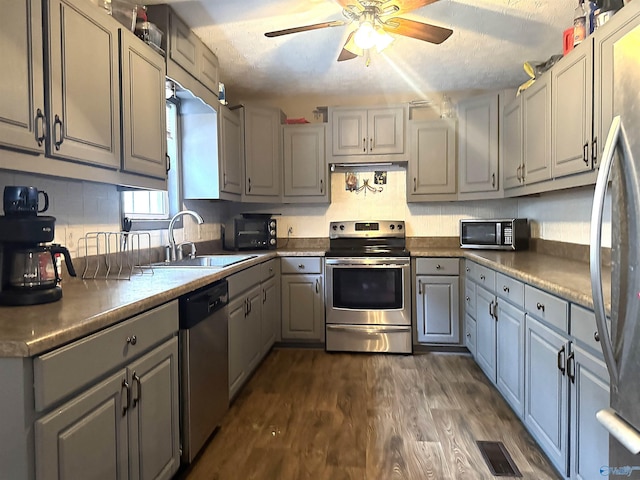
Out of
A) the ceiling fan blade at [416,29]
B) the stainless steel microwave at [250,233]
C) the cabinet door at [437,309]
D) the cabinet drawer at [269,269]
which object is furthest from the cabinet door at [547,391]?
the stainless steel microwave at [250,233]

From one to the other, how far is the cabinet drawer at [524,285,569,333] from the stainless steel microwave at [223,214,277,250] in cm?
239

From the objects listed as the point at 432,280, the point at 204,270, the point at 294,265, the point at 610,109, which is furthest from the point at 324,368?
the point at 610,109

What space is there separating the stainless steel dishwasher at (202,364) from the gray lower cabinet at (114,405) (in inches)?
2.4

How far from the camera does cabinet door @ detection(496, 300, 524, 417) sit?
86.4 inches

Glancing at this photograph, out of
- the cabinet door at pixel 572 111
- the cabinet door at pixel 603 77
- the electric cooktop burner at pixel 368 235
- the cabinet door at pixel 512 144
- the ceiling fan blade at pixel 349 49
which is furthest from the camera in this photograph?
the electric cooktop burner at pixel 368 235

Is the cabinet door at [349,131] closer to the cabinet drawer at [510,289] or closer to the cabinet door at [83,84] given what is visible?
the cabinet drawer at [510,289]

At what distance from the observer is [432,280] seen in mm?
3471

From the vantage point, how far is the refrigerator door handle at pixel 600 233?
3.46 feet

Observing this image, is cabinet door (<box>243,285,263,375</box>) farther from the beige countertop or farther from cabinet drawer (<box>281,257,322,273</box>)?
cabinet drawer (<box>281,257,322,273</box>)

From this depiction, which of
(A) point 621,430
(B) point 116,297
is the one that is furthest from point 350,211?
(A) point 621,430

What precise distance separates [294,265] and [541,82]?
90.2 inches

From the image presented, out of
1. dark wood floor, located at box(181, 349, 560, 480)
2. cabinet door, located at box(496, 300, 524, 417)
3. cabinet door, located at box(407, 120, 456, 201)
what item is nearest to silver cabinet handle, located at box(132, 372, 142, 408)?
dark wood floor, located at box(181, 349, 560, 480)

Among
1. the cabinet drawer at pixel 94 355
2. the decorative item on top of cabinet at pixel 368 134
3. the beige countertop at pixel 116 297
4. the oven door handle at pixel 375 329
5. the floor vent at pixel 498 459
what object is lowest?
the floor vent at pixel 498 459

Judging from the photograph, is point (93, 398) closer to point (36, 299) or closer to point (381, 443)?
point (36, 299)
